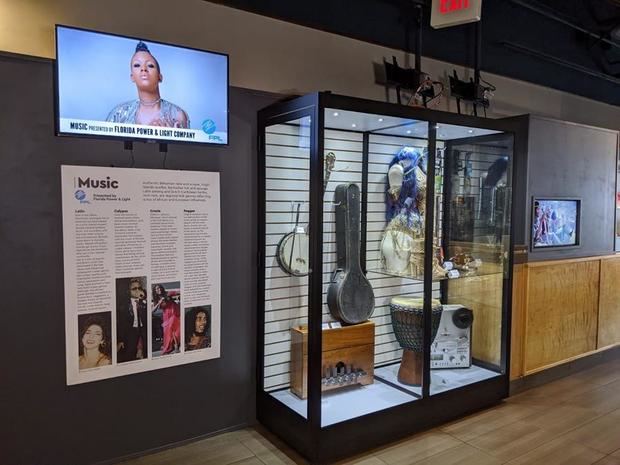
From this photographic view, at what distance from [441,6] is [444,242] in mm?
1684

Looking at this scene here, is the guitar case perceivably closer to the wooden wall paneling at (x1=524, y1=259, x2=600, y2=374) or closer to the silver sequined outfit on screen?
the silver sequined outfit on screen

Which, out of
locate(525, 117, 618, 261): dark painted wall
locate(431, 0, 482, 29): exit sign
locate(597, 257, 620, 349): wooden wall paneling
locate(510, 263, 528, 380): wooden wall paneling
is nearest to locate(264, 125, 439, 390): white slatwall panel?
locate(431, 0, 482, 29): exit sign

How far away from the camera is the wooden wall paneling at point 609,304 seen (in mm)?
4629

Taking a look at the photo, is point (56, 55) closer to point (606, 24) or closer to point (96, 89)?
point (96, 89)

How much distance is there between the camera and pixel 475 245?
3.88 meters

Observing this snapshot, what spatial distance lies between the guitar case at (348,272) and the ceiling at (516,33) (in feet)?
3.99

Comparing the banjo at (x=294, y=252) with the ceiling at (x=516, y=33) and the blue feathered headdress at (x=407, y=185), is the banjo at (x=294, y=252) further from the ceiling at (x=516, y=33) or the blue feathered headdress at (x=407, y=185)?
the ceiling at (x=516, y=33)

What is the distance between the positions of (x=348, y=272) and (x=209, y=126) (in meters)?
1.31

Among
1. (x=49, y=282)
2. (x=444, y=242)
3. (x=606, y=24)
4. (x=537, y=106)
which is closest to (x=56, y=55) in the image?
(x=49, y=282)

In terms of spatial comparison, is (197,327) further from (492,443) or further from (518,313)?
(518,313)

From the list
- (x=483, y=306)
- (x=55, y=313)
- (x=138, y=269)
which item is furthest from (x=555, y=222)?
(x=55, y=313)

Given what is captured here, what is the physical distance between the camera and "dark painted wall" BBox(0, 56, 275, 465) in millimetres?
2453

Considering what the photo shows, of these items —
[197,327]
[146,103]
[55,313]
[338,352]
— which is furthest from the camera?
[338,352]

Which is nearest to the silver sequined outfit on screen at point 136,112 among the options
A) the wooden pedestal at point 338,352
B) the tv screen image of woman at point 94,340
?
the tv screen image of woman at point 94,340
